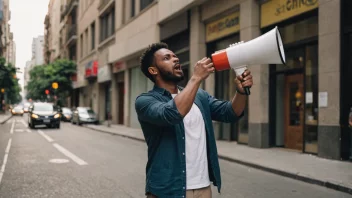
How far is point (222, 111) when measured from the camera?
2951mm

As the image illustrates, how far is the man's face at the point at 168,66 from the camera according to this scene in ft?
8.75

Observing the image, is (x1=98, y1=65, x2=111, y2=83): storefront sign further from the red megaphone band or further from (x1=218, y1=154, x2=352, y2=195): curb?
the red megaphone band

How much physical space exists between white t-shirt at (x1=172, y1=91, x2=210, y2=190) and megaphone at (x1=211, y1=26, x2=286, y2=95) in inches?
17.2

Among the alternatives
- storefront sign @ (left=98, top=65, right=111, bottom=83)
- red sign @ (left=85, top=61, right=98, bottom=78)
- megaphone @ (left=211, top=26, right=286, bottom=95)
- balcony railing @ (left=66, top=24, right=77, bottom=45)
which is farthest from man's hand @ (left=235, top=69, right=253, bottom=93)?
balcony railing @ (left=66, top=24, right=77, bottom=45)

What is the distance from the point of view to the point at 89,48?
43.9 m

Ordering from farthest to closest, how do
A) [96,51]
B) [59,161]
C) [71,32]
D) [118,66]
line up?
[71,32], [96,51], [118,66], [59,161]

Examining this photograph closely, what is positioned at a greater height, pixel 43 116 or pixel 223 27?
pixel 223 27

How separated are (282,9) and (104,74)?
80.3ft

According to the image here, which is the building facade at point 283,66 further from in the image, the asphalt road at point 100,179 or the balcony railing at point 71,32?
the balcony railing at point 71,32

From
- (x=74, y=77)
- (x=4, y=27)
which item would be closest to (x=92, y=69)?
(x=74, y=77)

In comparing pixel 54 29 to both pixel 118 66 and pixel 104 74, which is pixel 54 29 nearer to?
pixel 104 74

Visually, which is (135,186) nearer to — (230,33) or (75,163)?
(75,163)

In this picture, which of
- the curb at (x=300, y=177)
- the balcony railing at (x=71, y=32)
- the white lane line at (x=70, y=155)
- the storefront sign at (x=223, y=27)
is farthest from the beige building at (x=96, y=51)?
the curb at (x=300, y=177)

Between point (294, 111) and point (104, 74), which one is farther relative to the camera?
point (104, 74)
